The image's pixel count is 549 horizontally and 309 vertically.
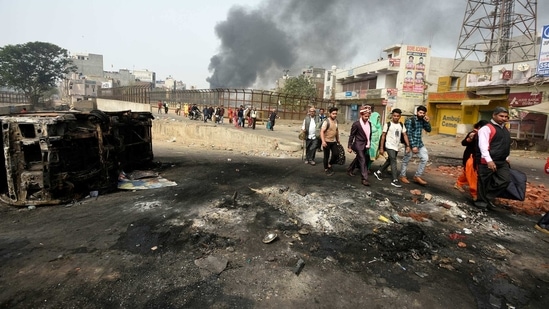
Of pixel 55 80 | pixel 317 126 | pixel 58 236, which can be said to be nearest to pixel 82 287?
pixel 58 236

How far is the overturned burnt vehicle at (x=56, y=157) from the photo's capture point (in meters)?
4.62

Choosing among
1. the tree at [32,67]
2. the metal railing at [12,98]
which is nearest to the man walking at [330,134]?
the tree at [32,67]

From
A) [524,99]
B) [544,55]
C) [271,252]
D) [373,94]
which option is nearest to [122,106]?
[373,94]

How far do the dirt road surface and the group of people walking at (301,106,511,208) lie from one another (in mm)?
528

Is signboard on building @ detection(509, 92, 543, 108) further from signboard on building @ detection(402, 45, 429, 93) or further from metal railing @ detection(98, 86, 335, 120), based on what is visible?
metal railing @ detection(98, 86, 335, 120)

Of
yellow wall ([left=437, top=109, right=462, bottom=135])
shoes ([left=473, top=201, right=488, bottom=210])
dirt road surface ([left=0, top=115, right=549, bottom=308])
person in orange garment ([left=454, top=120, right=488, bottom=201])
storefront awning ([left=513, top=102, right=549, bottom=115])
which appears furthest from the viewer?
yellow wall ([left=437, top=109, right=462, bottom=135])

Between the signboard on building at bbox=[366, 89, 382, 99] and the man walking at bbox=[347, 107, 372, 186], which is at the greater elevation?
the signboard on building at bbox=[366, 89, 382, 99]

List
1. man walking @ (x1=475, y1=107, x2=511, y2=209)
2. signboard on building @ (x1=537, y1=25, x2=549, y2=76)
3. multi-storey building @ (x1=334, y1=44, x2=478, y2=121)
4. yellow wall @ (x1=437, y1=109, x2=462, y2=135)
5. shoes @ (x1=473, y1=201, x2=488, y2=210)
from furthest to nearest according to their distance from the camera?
1. multi-storey building @ (x1=334, y1=44, x2=478, y2=121)
2. yellow wall @ (x1=437, y1=109, x2=462, y2=135)
3. signboard on building @ (x1=537, y1=25, x2=549, y2=76)
4. shoes @ (x1=473, y1=201, x2=488, y2=210)
5. man walking @ (x1=475, y1=107, x2=511, y2=209)

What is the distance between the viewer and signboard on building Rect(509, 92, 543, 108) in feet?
50.8

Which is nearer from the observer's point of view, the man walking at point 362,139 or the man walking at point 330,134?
the man walking at point 362,139

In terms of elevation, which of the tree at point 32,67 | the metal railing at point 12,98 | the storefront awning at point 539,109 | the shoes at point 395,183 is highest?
the tree at point 32,67

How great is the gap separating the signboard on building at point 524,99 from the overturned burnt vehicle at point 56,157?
1928 cm

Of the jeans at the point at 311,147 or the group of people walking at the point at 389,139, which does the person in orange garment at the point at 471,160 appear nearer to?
the group of people walking at the point at 389,139

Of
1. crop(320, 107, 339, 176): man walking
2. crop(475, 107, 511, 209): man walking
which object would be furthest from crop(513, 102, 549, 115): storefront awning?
crop(320, 107, 339, 176): man walking
